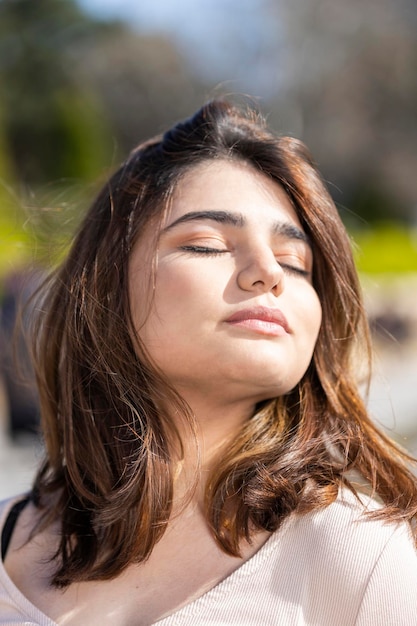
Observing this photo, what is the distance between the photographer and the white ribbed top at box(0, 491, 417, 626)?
1.48m

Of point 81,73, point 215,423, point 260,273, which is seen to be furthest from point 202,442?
point 81,73

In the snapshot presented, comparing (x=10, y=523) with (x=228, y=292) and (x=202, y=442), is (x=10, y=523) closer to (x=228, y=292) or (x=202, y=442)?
(x=202, y=442)

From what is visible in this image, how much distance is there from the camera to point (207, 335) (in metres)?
1.68

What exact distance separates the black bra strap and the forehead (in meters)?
0.80

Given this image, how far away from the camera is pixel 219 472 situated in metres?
1.73

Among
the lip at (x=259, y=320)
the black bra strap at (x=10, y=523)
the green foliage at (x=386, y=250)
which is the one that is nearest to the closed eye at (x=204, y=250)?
the lip at (x=259, y=320)

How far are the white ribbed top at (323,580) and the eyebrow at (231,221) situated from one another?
575 millimetres

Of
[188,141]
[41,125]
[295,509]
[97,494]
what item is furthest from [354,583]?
[41,125]

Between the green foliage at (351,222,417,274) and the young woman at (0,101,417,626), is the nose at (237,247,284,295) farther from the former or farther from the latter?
the green foliage at (351,222,417,274)

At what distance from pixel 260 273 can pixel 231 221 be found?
5.5 inches

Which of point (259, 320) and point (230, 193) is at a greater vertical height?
point (230, 193)

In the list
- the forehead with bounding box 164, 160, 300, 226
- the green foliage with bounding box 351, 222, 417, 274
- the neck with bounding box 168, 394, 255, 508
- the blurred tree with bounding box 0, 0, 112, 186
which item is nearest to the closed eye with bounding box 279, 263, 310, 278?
the forehead with bounding box 164, 160, 300, 226

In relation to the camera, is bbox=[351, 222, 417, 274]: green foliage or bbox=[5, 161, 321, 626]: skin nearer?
bbox=[5, 161, 321, 626]: skin

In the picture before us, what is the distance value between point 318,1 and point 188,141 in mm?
30602
